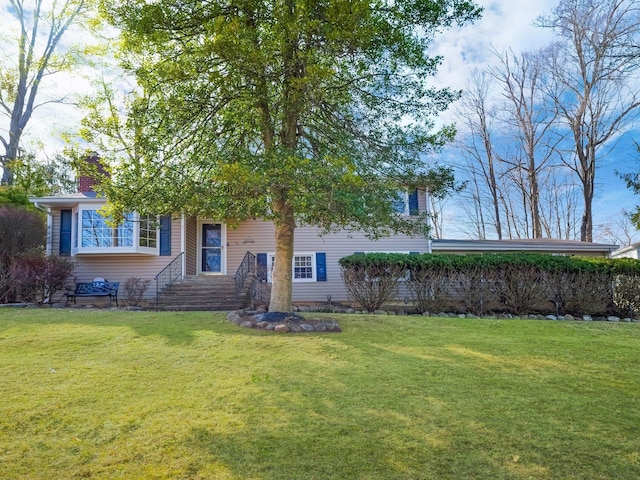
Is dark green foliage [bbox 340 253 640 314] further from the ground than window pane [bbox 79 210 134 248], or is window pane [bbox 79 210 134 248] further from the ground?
window pane [bbox 79 210 134 248]

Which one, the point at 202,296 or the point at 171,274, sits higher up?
the point at 171,274

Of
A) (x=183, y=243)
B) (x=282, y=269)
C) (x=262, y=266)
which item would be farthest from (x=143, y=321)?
(x=262, y=266)

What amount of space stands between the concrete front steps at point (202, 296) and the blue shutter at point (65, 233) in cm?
385

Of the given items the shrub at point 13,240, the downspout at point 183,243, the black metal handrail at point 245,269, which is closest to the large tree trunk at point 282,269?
the black metal handrail at point 245,269

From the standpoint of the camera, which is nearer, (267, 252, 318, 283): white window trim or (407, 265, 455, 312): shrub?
(407, 265, 455, 312): shrub

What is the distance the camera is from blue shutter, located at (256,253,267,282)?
14219 mm

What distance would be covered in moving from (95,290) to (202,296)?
350cm

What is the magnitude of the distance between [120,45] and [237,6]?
2.60 metres

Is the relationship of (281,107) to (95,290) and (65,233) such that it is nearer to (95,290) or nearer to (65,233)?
(95,290)

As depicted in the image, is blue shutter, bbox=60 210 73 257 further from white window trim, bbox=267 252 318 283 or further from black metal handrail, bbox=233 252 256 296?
white window trim, bbox=267 252 318 283

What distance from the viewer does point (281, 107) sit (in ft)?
25.4

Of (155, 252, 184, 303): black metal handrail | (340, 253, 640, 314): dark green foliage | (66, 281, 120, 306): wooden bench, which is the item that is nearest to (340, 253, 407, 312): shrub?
(340, 253, 640, 314): dark green foliage

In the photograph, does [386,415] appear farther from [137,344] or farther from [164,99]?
[164,99]

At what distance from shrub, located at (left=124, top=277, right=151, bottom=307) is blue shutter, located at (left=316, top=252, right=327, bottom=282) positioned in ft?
Result: 17.9
